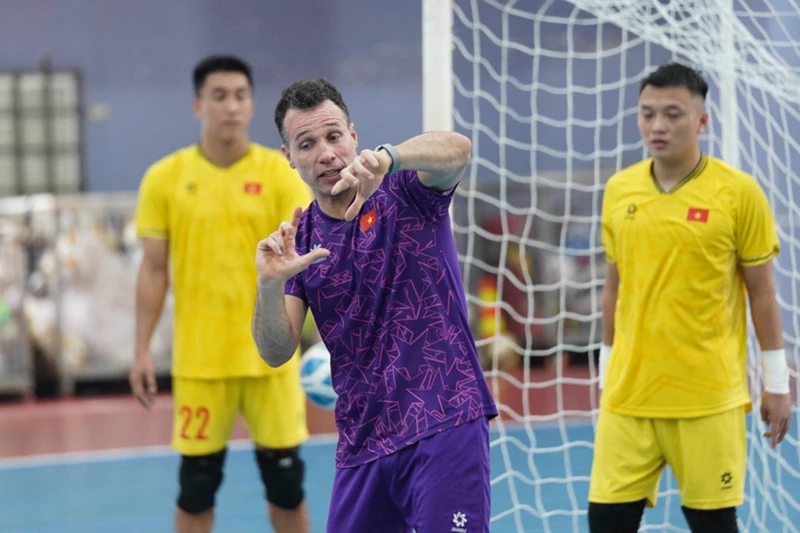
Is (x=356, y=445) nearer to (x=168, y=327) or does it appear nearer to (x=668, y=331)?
(x=668, y=331)

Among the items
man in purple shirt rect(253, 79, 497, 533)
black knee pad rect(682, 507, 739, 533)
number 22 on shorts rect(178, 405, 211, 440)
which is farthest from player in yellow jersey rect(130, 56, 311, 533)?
man in purple shirt rect(253, 79, 497, 533)

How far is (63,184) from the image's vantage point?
12086 mm

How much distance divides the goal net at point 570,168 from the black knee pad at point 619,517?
3.28 feet

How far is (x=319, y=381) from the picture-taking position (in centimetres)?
448

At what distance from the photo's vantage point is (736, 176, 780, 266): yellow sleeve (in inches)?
141

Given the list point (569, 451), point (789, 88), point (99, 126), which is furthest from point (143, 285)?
point (99, 126)

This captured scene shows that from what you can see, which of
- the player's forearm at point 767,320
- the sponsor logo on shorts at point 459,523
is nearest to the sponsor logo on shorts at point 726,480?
the player's forearm at point 767,320

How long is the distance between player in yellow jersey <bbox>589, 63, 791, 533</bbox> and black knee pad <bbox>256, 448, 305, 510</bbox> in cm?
131

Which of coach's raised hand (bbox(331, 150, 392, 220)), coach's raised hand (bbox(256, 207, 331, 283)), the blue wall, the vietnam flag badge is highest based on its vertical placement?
the blue wall

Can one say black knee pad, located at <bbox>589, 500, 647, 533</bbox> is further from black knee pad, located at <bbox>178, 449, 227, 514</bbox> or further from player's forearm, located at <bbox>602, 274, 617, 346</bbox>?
black knee pad, located at <bbox>178, 449, 227, 514</bbox>

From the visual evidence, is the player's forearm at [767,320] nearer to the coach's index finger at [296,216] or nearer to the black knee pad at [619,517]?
the black knee pad at [619,517]

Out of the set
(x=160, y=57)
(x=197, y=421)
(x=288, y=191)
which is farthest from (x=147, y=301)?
(x=160, y=57)

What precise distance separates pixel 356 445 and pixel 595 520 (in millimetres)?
1283

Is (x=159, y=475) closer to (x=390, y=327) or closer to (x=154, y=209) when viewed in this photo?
(x=154, y=209)
